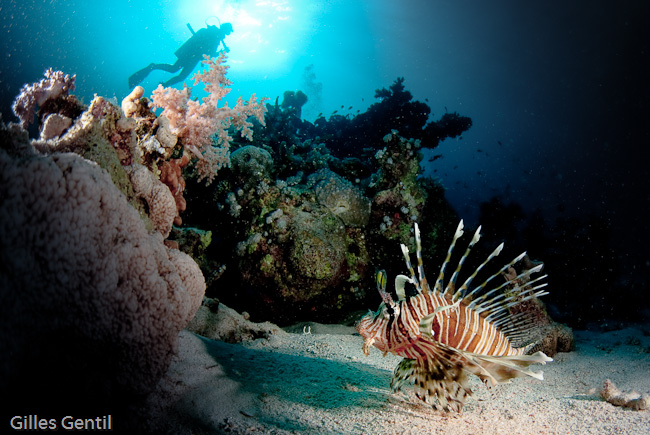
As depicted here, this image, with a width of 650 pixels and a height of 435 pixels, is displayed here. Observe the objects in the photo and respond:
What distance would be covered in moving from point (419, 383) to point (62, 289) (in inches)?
82.1

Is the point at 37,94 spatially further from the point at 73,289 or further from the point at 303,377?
the point at 303,377

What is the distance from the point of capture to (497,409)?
7.57ft

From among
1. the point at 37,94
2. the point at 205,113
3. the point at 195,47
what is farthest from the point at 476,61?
the point at 37,94

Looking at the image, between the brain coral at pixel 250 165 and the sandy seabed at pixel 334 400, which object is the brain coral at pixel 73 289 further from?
the brain coral at pixel 250 165

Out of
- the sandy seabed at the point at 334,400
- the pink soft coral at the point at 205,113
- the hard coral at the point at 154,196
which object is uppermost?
the pink soft coral at the point at 205,113

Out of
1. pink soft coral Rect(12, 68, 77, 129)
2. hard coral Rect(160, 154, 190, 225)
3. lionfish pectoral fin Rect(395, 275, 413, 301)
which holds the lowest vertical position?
lionfish pectoral fin Rect(395, 275, 413, 301)

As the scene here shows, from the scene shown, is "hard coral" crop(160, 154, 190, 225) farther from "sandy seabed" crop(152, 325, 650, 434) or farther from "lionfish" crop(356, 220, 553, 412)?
"lionfish" crop(356, 220, 553, 412)

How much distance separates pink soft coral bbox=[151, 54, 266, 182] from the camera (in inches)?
126

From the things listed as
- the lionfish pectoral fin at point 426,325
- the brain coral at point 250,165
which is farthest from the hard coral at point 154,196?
the brain coral at point 250,165

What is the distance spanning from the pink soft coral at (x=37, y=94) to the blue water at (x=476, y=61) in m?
7.65

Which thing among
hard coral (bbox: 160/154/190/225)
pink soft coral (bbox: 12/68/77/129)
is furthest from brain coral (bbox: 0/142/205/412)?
hard coral (bbox: 160/154/190/225)

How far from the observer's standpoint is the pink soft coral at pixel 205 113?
126 inches

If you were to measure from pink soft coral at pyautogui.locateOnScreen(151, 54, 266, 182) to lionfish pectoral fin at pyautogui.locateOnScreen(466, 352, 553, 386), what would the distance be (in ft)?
10.7

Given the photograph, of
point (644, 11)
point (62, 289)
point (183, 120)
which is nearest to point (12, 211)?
point (62, 289)
